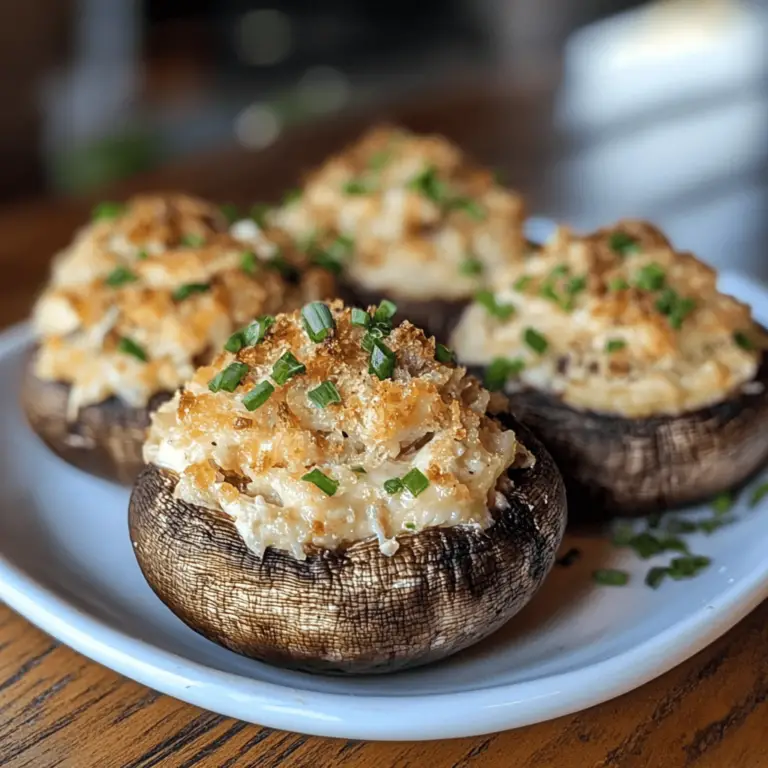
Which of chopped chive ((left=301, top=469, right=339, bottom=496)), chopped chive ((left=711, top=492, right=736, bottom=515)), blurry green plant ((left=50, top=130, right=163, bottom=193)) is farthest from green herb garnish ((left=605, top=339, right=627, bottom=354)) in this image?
blurry green plant ((left=50, top=130, right=163, bottom=193))

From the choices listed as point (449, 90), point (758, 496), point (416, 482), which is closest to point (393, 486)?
point (416, 482)

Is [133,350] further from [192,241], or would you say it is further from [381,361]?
[381,361]

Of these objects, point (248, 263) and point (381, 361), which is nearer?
point (381, 361)

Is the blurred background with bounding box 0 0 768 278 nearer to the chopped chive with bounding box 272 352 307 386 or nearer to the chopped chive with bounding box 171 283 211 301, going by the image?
the chopped chive with bounding box 171 283 211 301

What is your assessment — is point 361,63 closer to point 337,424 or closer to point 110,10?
point 110,10

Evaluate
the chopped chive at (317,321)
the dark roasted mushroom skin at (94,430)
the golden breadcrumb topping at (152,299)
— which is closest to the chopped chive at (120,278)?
the golden breadcrumb topping at (152,299)

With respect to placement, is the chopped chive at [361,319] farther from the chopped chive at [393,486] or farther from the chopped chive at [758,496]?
the chopped chive at [758,496]
